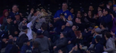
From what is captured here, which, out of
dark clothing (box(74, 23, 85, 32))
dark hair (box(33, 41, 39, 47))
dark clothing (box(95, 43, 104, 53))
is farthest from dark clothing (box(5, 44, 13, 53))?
dark clothing (box(95, 43, 104, 53))

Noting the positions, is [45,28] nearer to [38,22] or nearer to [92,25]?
[38,22]

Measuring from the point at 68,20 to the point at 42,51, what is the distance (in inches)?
85.5

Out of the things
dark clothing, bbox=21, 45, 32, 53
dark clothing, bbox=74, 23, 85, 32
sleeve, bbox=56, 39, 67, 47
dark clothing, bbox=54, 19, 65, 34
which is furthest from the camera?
dark clothing, bbox=74, 23, 85, 32

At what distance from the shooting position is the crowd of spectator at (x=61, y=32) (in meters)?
11.9

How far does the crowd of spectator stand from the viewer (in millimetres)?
11906

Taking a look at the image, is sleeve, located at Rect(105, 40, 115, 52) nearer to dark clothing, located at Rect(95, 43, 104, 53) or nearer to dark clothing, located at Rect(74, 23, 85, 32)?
dark clothing, located at Rect(95, 43, 104, 53)

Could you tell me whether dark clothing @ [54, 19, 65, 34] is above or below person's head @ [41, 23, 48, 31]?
below

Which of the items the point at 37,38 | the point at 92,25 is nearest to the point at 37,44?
the point at 37,38

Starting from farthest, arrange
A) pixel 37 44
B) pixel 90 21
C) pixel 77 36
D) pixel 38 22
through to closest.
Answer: pixel 90 21, pixel 38 22, pixel 77 36, pixel 37 44

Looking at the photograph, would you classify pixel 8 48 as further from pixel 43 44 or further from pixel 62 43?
pixel 62 43

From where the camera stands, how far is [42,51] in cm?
1190

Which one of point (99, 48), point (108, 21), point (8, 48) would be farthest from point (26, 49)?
point (108, 21)

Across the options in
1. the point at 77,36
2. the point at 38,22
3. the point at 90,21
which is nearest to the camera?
the point at 77,36

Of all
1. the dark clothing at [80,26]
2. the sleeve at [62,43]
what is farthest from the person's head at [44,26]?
the dark clothing at [80,26]
